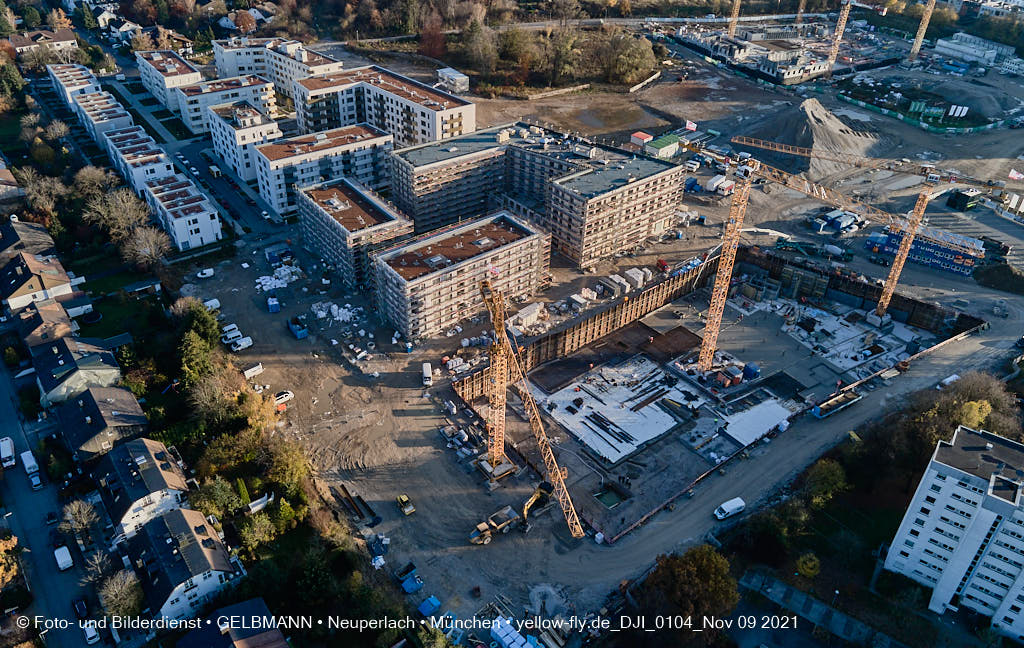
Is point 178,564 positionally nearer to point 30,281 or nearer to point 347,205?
point 30,281

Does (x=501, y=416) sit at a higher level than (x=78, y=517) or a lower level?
higher

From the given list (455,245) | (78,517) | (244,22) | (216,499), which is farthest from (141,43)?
(216,499)

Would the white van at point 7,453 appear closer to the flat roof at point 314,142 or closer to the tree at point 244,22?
the flat roof at point 314,142

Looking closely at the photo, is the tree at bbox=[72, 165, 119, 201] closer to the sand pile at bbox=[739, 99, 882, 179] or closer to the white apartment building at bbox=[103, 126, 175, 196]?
the white apartment building at bbox=[103, 126, 175, 196]

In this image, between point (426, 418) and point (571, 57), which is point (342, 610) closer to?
point (426, 418)

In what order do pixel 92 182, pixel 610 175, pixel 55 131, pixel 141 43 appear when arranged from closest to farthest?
pixel 610 175, pixel 92 182, pixel 55 131, pixel 141 43
